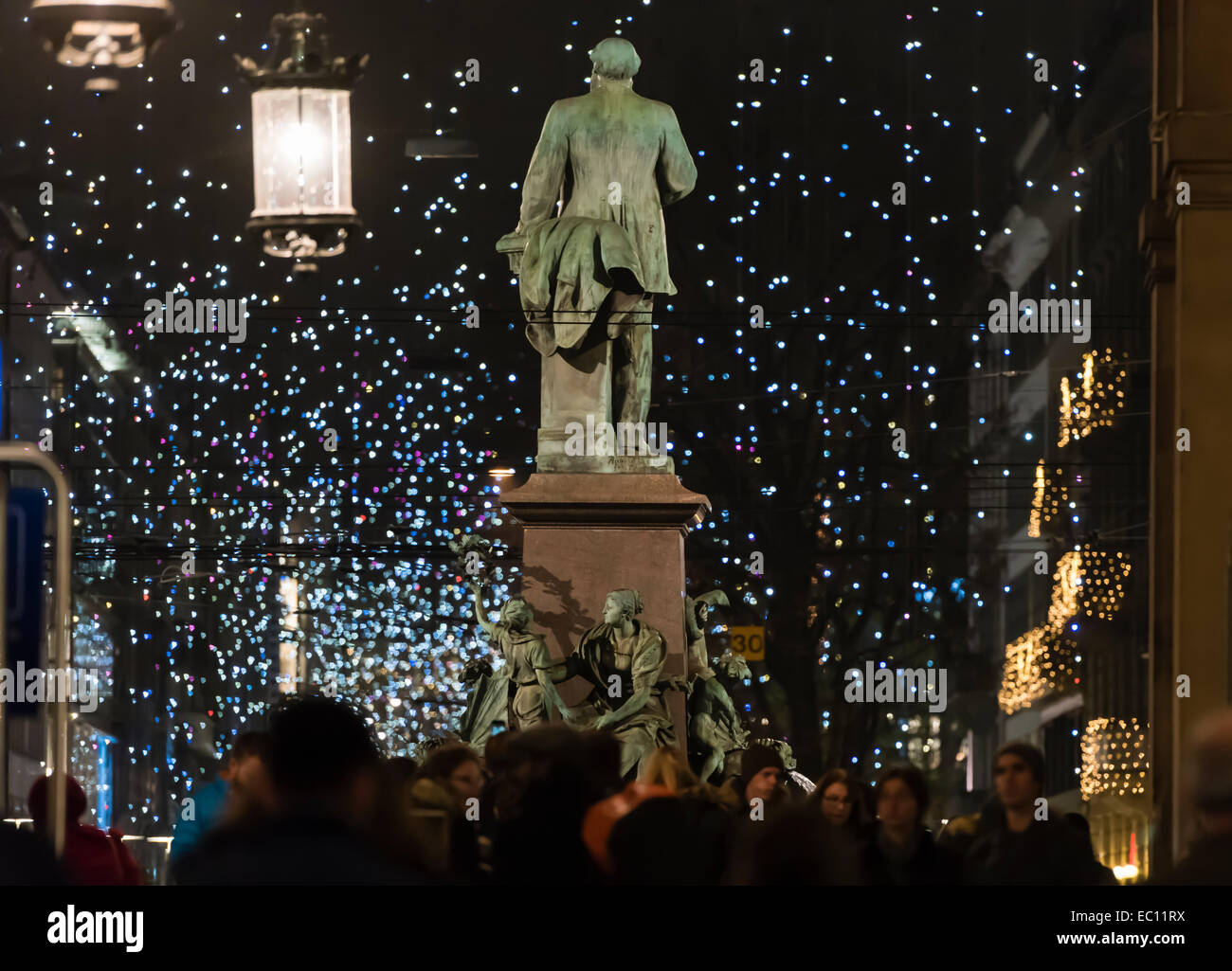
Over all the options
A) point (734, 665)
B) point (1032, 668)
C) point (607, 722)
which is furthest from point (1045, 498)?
point (607, 722)

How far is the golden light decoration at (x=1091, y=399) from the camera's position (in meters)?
27.0

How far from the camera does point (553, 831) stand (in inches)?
191

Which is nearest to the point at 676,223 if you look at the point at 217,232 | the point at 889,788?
the point at 217,232

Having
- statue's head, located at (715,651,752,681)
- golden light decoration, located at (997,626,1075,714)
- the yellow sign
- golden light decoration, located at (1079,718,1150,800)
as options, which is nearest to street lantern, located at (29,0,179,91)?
statue's head, located at (715,651,752,681)

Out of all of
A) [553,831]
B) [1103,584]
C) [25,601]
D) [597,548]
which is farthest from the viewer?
[1103,584]

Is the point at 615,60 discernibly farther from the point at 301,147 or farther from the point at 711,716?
the point at 711,716

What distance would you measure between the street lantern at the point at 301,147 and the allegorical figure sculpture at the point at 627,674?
193 cm

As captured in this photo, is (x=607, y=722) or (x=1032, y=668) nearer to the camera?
(x=607, y=722)

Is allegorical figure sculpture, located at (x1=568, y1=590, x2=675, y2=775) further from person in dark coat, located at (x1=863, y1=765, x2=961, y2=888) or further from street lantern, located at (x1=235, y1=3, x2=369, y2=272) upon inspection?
person in dark coat, located at (x1=863, y1=765, x2=961, y2=888)

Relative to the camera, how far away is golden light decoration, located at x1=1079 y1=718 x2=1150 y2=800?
2358cm

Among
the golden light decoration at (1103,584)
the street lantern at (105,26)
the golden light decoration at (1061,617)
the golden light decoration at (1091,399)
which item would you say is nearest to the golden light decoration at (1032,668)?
the golden light decoration at (1061,617)

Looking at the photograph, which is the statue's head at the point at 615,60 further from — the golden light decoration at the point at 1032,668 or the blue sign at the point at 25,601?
the golden light decoration at the point at 1032,668

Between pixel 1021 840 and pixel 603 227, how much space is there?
21.8 feet

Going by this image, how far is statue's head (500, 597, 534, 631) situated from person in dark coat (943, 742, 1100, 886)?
5.22 m
